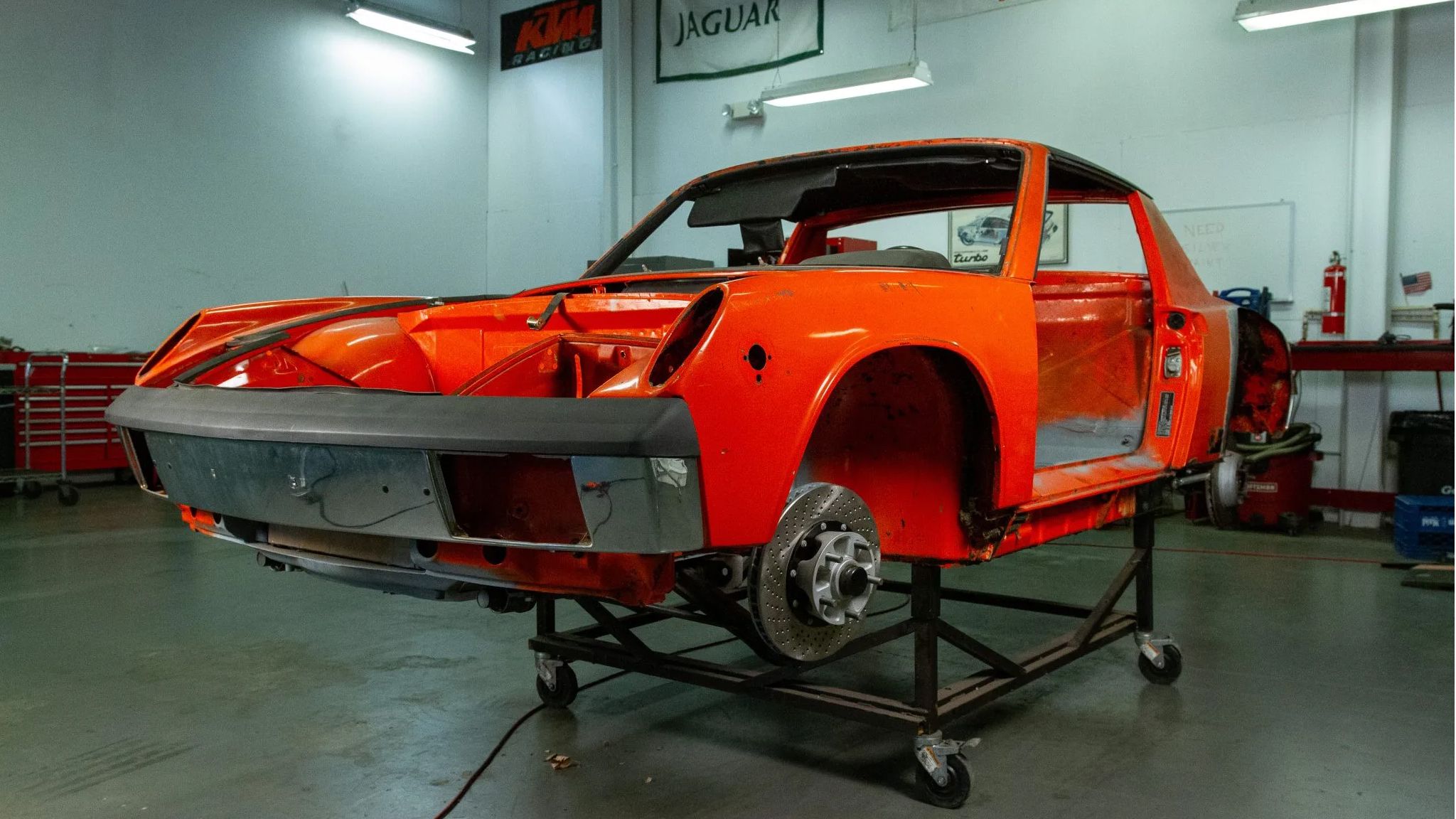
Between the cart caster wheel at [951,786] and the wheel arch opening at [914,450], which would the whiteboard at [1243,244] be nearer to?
the wheel arch opening at [914,450]

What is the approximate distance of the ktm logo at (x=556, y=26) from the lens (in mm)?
11008

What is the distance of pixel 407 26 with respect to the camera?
1013 cm

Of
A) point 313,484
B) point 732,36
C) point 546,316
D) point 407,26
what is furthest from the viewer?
point 407,26

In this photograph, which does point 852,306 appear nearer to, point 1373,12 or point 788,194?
point 788,194

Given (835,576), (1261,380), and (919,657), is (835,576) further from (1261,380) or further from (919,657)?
(1261,380)

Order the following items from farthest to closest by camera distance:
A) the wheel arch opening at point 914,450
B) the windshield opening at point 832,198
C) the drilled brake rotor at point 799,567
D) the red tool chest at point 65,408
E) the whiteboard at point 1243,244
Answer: the red tool chest at point 65,408, the whiteboard at point 1243,244, the windshield opening at point 832,198, the wheel arch opening at point 914,450, the drilled brake rotor at point 799,567

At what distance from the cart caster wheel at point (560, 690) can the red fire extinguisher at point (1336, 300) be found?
5930mm

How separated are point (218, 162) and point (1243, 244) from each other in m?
8.69

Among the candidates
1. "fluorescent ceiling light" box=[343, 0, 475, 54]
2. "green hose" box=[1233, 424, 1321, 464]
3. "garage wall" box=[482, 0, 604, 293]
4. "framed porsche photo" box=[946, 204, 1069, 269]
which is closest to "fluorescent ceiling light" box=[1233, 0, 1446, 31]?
"framed porsche photo" box=[946, 204, 1069, 269]

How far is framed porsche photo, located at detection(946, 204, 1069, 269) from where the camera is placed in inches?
315

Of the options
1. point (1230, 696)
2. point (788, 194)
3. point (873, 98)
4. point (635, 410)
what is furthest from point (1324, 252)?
point (635, 410)

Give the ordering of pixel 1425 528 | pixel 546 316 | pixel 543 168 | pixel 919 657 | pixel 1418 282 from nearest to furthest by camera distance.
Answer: pixel 546 316
pixel 919 657
pixel 1425 528
pixel 1418 282
pixel 543 168

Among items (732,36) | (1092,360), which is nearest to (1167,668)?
(1092,360)

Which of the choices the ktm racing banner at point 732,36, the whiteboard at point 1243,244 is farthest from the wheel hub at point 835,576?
the ktm racing banner at point 732,36
